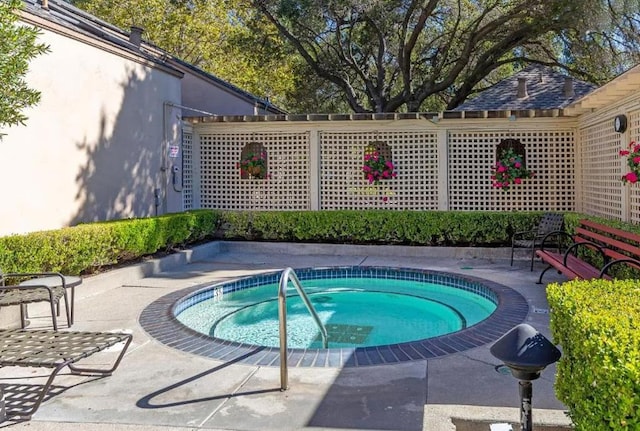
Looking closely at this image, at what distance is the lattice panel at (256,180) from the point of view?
11789mm

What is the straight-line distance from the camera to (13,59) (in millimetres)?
4836

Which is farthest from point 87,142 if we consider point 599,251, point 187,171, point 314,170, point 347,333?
point 599,251

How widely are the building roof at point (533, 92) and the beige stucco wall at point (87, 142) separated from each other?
7899 millimetres

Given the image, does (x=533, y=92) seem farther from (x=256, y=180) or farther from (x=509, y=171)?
(x=256, y=180)

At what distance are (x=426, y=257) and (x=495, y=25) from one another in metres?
7.86

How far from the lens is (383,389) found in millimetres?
3715

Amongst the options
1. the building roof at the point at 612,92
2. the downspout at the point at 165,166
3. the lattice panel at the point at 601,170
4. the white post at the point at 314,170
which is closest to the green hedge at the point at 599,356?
the building roof at the point at 612,92

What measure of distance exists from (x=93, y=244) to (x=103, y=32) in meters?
4.88

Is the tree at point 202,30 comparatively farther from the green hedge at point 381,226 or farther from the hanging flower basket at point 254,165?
the green hedge at point 381,226

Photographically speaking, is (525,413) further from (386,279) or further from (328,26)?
(328,26)

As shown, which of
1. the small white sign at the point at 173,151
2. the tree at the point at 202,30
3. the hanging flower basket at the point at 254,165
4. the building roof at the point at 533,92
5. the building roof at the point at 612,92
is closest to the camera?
the building roof at the point at 612,92

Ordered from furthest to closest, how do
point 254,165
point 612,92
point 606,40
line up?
point 606,40
point 254,165
point 612,92

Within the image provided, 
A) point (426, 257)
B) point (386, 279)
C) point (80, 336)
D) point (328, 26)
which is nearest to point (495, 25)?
point (328, 26)

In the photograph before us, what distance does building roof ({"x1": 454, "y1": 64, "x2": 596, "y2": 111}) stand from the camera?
12.9 metres
